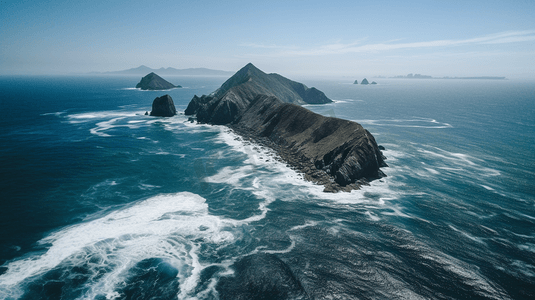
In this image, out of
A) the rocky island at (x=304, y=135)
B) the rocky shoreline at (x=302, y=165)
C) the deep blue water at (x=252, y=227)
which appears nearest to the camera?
the deep blue water at (x=252, y=227)

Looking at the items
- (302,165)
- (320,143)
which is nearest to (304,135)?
(320,143)

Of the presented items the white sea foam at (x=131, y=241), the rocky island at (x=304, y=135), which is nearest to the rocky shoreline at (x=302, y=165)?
the rocky island at (x=304, y=135)

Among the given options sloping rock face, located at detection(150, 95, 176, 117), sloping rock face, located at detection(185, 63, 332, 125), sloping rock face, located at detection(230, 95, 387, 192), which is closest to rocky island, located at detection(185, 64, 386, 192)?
sloping rock face, located at detection(230, 95, 387, 192)

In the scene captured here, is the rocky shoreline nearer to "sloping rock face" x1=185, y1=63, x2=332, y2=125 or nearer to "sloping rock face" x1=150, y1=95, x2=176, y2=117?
"sloping rock face" x1=185, y1=63, x2=332, y2=125

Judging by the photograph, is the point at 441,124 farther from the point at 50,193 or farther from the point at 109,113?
the point at 109,113

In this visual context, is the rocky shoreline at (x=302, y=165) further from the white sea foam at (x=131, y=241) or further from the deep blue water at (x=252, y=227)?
the white sea foam at (x=131, y=241)

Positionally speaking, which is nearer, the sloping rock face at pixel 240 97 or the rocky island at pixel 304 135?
the rocky island at pixel 304 135

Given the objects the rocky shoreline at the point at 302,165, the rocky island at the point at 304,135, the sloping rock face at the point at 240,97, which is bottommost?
the rocky shoreline at the point at 302,165
